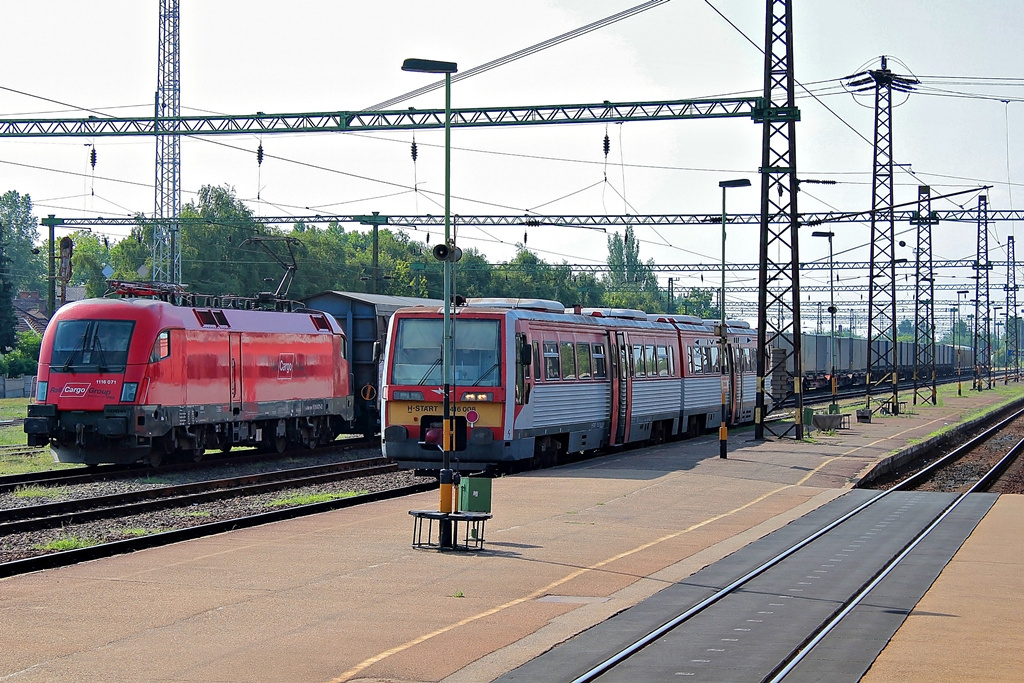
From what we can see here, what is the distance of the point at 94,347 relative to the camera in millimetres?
25016

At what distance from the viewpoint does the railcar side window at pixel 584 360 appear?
Answer: 2717 cm

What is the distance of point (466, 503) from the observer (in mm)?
15938

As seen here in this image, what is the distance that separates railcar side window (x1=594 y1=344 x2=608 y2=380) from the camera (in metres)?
28.1

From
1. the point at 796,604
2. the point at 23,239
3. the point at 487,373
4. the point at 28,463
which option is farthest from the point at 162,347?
the point at 23,239

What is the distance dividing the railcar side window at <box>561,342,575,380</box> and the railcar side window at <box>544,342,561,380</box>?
1.21 ft

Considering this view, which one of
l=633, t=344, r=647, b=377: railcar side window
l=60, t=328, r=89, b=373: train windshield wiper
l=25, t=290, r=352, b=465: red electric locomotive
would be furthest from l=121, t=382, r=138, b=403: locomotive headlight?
l=633, t=344, r=647, b=377: railcar side window

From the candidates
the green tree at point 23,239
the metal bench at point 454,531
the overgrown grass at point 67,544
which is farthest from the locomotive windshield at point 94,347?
the green tree at point 23,239

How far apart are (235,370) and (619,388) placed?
8.82 metres

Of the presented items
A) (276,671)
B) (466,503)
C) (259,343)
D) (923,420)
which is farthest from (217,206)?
(276,671)

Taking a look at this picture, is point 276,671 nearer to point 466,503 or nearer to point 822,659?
point 822,659

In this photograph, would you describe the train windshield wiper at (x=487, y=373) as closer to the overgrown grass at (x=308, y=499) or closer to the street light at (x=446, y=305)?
the overgrown grass at (x=308, y=499)

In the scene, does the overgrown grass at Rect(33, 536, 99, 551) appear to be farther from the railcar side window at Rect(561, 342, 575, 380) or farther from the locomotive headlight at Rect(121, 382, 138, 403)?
the railcar side window at Rect(561, 342, 575, 380)

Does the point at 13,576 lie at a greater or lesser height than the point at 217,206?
lesser

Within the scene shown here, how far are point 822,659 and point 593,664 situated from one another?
180 cm
